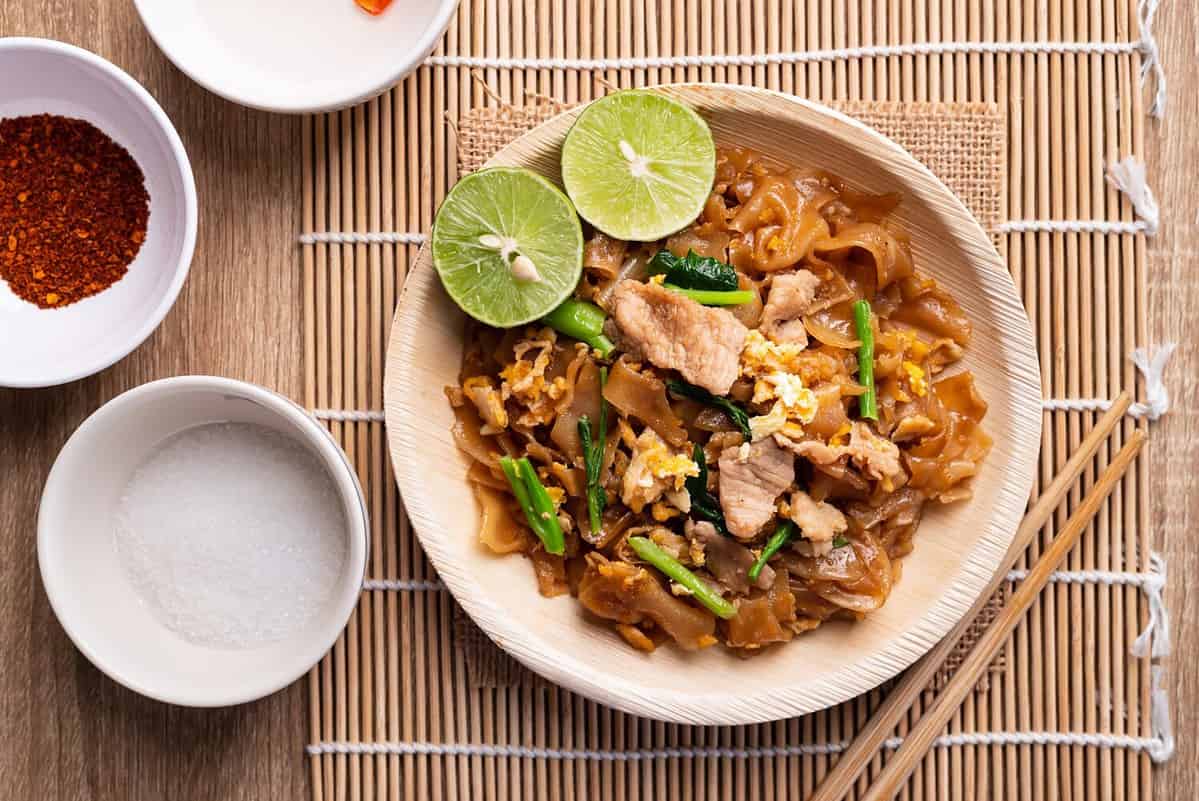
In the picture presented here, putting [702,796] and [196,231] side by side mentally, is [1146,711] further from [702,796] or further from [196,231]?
[196,231]

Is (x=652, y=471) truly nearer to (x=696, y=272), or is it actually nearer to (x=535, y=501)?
(x=535, y=501)

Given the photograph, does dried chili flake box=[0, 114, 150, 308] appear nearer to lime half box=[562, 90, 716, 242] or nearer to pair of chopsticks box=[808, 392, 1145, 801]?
lime half box=[562, 90, 716, 242]

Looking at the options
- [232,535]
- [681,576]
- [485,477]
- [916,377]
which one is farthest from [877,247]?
[232,535]

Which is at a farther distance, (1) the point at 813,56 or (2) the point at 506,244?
(1) the point at 813,56

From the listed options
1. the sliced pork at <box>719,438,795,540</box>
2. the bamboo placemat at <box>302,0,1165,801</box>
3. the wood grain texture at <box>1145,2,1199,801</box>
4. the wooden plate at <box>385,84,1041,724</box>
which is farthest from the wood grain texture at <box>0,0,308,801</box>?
the wood grain texture at <box>1145,2,1199,801</box>

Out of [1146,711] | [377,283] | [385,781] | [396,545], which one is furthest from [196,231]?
[1146,711]

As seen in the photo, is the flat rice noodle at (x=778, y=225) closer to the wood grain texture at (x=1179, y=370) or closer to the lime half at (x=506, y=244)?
the lime half at (x=506, y=244)
